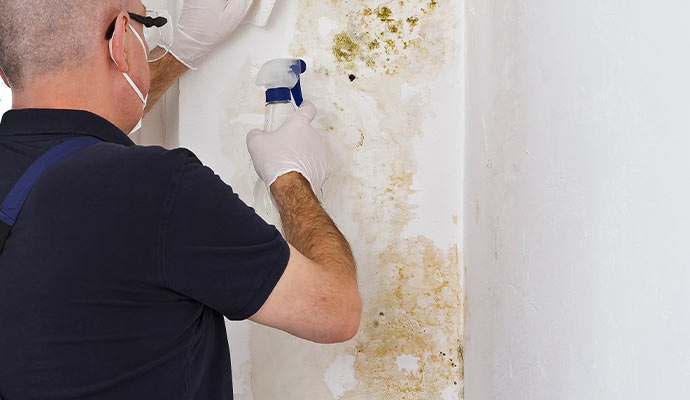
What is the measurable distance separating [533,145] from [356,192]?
55 centimetres

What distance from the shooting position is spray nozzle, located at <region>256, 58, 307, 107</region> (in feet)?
4.30

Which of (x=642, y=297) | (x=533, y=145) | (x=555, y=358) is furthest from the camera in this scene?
(x=533, y=145)

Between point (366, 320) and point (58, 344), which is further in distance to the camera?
point (366, 320)

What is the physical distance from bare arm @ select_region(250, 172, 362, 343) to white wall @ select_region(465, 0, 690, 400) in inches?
9.9

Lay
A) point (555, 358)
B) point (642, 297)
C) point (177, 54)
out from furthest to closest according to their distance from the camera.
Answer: point (177, 54), point (555, 358), point (642, 297)

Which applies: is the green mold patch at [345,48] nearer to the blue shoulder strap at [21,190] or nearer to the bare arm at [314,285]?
the bare arm at [314,285]

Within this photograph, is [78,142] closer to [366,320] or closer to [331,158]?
[331,158]

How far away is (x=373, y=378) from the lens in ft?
4.54

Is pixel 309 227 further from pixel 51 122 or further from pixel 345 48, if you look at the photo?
pixel 345 48

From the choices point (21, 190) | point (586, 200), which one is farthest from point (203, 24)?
point (586, 200)

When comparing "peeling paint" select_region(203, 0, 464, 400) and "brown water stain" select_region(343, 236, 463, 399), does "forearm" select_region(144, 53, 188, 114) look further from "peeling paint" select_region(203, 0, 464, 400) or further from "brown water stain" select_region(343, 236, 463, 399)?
"brown water stain" select_region(343, 236, 463, 399)

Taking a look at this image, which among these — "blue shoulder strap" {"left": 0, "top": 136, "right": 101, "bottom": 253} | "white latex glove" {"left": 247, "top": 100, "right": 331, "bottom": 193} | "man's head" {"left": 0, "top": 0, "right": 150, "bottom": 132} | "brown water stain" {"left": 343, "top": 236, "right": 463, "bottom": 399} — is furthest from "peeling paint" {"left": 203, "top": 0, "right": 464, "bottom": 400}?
"blue shoulder strap" {"left": 0, "top": 136, "right": 101, "bottom": 253}

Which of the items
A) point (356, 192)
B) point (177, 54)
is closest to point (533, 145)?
point (356, 192)

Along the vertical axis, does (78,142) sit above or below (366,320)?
above
